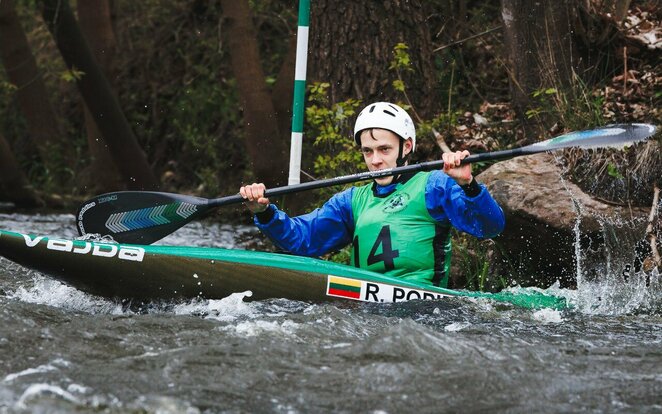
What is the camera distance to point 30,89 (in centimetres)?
1166

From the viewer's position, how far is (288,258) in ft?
16.6

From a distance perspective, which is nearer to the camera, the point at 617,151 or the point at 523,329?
the point at 523,329

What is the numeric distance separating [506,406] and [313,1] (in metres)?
4.37

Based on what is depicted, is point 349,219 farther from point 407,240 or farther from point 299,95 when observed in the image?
point 299,95

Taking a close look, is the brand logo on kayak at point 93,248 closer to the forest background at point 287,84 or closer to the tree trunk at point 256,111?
the forest background at point 287,84

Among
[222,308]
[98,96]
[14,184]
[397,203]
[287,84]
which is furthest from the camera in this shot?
[14,184]

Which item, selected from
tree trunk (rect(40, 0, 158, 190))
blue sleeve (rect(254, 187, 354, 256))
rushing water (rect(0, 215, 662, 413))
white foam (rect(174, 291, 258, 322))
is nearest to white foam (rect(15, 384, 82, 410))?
rushing water (rect(0, 215, 662, 413))

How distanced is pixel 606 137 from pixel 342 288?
150 cm

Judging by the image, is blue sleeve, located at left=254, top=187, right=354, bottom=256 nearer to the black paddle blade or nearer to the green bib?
the green bib

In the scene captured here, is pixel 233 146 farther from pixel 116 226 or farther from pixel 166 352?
pixel 166 352

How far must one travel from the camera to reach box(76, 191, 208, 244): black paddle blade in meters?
5.47

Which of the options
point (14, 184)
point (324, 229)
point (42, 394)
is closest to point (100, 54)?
point (14, 184)

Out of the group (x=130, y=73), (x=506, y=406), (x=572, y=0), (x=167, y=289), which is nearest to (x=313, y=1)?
(x=572, y=0)

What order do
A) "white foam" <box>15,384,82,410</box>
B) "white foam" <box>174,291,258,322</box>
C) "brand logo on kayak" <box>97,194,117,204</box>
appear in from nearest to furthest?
"white foam" <box>15,384,82,410</box>, "white foam" <box>174,291,258,322</box>, "brand logo on kayak" <box>97,194,117,204</box>
